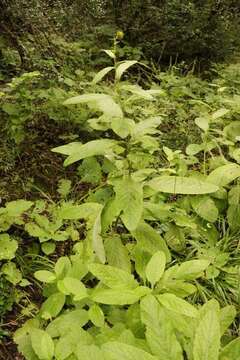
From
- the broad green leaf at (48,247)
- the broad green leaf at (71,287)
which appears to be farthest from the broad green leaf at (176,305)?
the broad green leaf at (48,247)

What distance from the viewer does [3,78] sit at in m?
3.34

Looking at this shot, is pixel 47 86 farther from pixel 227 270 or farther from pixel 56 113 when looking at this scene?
pixel 227 270

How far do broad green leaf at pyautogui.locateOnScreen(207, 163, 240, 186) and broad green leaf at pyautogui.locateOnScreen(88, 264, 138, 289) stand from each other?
2.80 feet

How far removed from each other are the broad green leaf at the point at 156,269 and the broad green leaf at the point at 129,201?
152 millimetres

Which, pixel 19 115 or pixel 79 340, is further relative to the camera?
pixel 19 115

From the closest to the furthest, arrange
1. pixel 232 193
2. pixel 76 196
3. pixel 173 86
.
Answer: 1. pixel 232 193
2. pixel 76 196
3. pixel 173 86

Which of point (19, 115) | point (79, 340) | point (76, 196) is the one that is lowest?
point (76, 196)

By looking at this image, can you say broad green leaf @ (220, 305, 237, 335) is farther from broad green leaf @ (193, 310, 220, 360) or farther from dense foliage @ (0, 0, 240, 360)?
broad green leaf @ (193, 310, 220, 360)

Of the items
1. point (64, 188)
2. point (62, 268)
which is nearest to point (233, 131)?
point (64, 188)

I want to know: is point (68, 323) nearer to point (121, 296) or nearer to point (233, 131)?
point (121, 296)

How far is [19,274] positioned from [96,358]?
0.91 metres

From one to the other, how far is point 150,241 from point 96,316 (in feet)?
1.20

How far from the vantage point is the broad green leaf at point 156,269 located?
1.47 meters

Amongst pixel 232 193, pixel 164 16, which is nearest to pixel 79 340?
pixel 232 193
